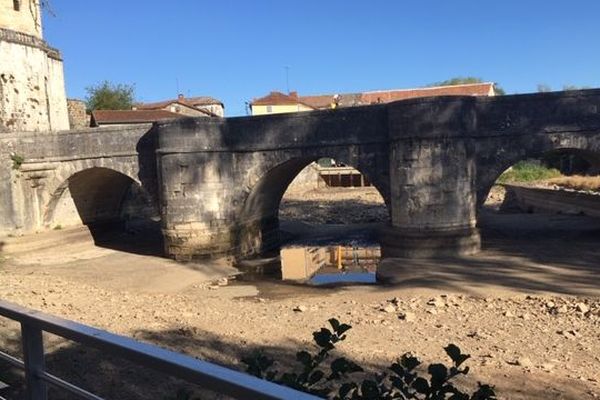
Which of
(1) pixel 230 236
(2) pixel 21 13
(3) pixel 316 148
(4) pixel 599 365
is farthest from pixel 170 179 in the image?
(4) pixel 599 365

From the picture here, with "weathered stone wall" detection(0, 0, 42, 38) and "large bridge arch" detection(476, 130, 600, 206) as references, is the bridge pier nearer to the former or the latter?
"large bridge arch" detection(476, 130, 600, 206)

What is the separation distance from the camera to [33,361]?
7.10ft

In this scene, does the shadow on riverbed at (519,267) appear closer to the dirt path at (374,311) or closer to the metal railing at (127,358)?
the dirt path at (374,311)

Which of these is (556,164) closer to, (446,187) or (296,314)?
(446,187)

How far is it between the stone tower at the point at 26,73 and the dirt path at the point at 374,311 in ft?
18.6

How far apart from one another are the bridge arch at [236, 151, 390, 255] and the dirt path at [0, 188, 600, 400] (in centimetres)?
177

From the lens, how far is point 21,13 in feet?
67.2

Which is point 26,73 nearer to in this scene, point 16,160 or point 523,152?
point 16,160

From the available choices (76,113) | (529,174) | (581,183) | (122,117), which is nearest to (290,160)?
(76,113)

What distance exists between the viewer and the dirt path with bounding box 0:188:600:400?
21.6 feet

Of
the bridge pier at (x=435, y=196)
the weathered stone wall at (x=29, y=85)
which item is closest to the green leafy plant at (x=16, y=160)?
the weathered stone wall at (x=29, y=85)

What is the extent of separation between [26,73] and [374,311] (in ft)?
52.0

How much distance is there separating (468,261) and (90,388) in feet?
32.1

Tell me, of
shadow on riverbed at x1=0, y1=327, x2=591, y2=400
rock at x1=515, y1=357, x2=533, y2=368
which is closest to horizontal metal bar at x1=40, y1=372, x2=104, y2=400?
shadow on riverbed at x1=0, y1=327, x2=591, y2=400
